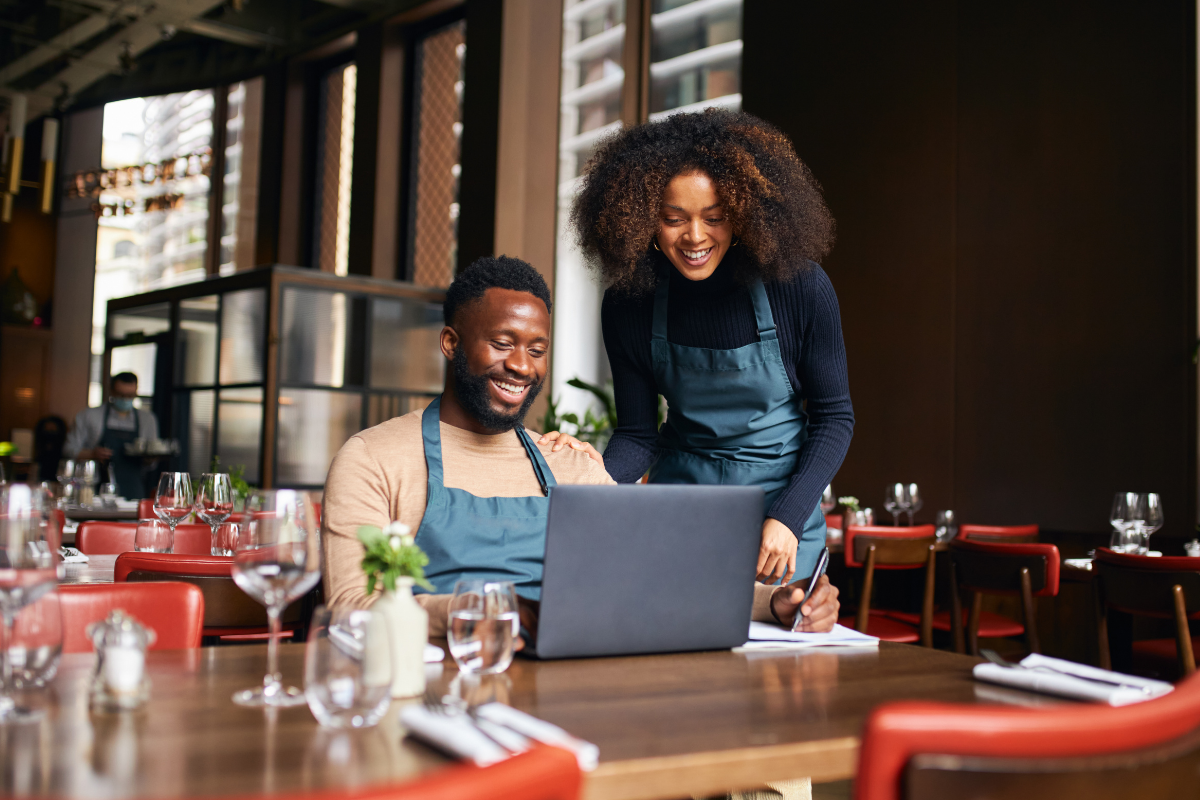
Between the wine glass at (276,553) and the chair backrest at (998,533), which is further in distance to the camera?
the chair backrest at (998,533)

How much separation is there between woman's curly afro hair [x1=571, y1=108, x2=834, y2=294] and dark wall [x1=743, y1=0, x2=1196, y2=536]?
11.8ft

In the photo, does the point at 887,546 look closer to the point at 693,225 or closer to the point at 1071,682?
the point at 693,225

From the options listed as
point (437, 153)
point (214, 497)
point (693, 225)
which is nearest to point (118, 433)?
point (437, 153)

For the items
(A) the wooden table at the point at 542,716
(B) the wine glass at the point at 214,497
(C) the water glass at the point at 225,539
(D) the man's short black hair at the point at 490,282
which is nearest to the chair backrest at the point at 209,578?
(C) the water glass at the point at 225,539

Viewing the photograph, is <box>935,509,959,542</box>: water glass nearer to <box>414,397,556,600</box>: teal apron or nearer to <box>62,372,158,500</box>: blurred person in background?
<box>414,397,556,600</box>: teal apron

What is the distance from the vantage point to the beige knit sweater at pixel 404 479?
158 cm

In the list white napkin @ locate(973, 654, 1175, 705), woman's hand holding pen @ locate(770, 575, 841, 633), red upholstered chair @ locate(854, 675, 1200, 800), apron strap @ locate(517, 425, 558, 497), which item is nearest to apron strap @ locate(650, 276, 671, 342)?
apron strap @ locate(517, 425, 558, 497)

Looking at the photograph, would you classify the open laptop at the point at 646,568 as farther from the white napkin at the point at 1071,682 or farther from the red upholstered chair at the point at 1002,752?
the red upholstered chair at the point at 1002,752

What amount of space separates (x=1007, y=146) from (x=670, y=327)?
4.26 metres

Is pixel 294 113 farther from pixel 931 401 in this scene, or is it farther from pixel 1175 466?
pixel 1175 466

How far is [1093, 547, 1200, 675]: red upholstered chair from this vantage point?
9.89 ft

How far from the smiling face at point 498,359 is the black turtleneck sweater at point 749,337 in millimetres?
318

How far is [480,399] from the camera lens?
1862mm

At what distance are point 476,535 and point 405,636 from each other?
575mm
